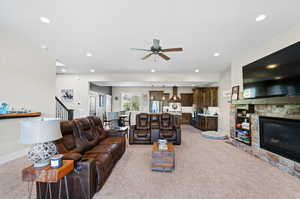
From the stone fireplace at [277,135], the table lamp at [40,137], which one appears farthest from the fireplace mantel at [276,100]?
the table lamp at [40,137]

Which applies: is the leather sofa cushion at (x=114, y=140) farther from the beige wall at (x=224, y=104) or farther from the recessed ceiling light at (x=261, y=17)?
the beige wall at (x=224, y=104)

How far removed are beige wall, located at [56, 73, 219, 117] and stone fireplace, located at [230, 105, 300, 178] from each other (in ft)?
11.6

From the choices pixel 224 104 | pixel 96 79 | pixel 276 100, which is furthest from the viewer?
pixel 96 79

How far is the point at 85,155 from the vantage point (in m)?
2.44

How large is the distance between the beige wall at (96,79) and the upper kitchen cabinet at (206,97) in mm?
852

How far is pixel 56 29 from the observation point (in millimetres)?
2951

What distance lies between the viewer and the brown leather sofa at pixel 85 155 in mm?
1802

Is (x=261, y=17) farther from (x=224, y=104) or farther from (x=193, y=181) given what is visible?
(x=224, y=104)

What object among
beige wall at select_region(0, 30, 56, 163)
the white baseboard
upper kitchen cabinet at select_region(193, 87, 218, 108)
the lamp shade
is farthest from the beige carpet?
upper kitchen cabinet at select_region(193, 87, 218, 108)

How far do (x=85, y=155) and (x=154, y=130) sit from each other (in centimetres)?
263

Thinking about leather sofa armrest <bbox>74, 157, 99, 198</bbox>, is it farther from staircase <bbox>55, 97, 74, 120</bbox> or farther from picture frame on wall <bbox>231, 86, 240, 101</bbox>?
picture frame on wall <bbox>231, 86, 240, 101</bbox>

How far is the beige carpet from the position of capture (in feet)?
6.61

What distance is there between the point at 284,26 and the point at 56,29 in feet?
15.8

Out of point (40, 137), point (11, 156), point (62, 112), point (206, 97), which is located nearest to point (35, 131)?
point (40, 137)
